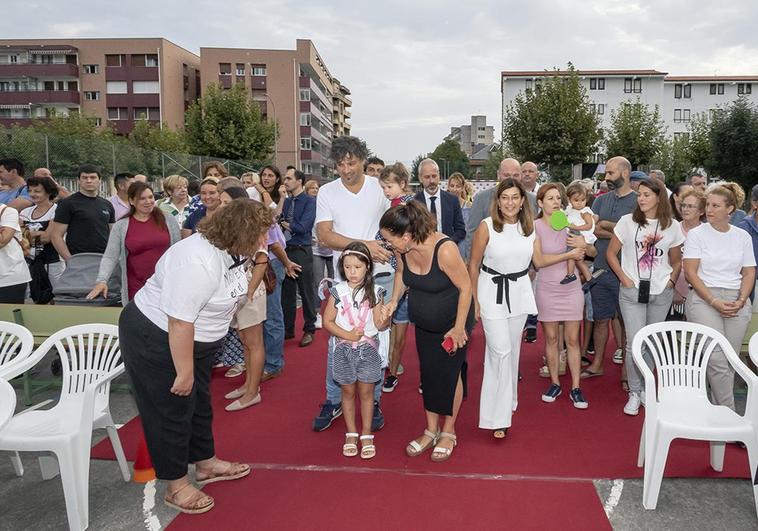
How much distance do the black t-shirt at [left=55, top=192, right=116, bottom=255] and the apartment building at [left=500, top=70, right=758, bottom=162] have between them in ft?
197

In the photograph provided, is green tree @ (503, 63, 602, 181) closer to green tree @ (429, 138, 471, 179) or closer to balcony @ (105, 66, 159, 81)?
balcony @ (105, 66, 159, 81)

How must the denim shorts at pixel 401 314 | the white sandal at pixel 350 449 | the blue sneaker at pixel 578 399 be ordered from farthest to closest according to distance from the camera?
the denim shorts at pixel 401 314, the blue sneaker at pixel 578 399, the white sandal at pixel 350 449

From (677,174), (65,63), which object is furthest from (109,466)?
(65,63)

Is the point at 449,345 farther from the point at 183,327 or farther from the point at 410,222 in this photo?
the point at 183,327

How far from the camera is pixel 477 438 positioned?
4.20m

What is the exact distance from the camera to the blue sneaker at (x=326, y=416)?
438cm

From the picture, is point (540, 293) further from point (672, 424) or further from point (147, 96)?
point (147, 96)

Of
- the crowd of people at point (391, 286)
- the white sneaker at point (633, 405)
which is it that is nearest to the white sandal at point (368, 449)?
the crowd of people at point (391, 286)

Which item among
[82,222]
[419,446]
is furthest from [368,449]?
[82,222]

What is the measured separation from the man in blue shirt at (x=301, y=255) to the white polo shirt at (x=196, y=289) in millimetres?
3657

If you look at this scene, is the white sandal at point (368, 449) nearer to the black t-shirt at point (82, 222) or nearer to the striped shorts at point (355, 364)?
the striped shorts at point (355, 364)

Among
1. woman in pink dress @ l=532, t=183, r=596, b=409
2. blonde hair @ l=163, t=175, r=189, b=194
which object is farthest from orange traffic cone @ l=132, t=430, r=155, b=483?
blonde hair @ l=163, t=175, r=189, b=194

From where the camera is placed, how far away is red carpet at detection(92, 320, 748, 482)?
12.3ft

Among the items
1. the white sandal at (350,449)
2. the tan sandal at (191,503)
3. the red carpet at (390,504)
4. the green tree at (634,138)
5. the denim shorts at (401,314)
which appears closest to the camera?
the red carpet at (390,504)
